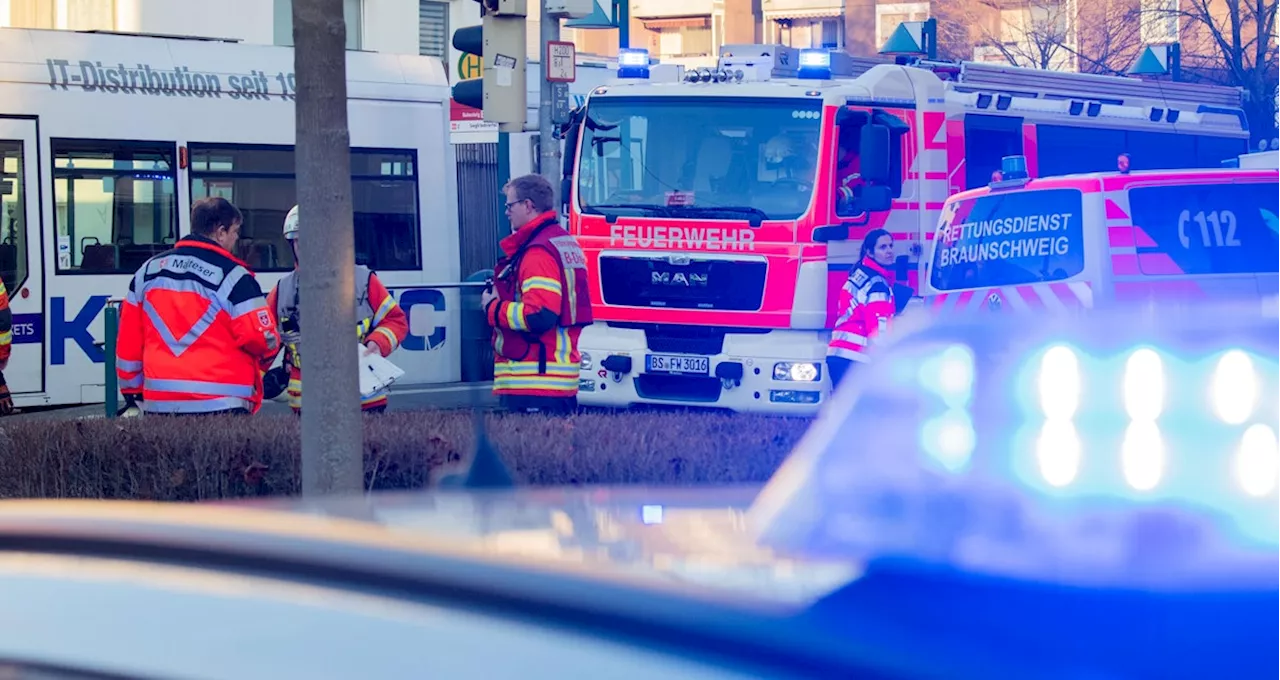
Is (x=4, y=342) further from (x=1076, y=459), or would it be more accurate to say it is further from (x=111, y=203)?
(x=1076, y=459)

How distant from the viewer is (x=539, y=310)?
8273mm

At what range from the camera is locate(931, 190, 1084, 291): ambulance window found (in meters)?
9.54

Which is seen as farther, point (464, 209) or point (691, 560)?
point (464, 209)

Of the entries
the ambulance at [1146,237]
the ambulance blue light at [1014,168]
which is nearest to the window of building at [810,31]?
the ambulance blue light at [1014,168]

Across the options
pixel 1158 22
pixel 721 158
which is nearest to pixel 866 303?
pixel 721 158

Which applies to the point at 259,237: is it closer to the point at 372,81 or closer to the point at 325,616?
the point at 372,81

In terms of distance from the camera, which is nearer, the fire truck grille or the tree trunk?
the tree trunk

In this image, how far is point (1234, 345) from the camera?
1.84 metres

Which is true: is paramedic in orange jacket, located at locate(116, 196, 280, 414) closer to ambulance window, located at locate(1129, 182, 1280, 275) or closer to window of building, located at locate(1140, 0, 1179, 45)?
ambulance window, located at locate(1129, 182, 1280, 275)

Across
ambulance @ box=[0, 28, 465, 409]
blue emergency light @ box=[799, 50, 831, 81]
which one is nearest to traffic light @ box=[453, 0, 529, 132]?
blue emergency light @ box=[799, 50, 831, 81]

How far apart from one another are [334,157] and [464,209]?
10.6 meters

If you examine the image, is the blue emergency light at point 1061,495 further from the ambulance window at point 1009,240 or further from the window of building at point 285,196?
the window of building at point 285,196

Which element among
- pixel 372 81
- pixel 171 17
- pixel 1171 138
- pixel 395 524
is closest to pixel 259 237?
pixel 372 81

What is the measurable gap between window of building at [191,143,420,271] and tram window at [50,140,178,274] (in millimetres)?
331
